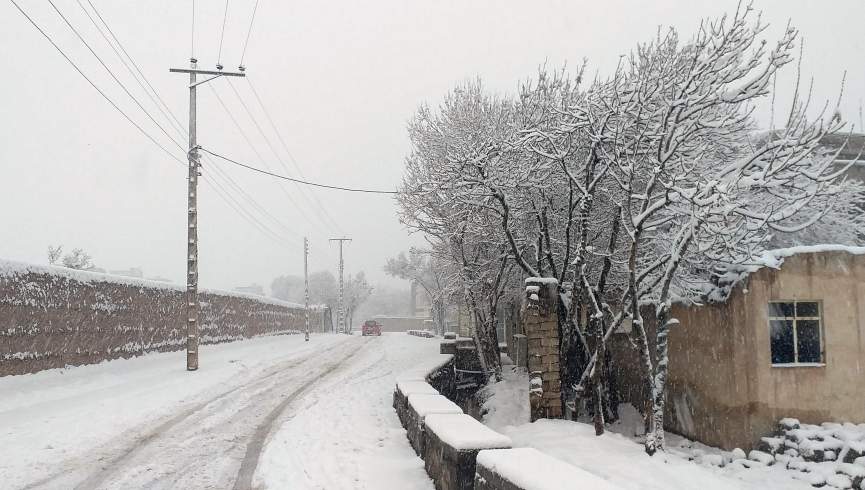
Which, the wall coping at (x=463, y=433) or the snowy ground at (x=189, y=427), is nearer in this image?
the wall coping at (x=463, y=433)

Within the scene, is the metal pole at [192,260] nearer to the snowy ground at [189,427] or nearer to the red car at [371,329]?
the snowy ground at [189,427]

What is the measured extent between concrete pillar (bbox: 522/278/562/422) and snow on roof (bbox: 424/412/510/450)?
19.9 feet

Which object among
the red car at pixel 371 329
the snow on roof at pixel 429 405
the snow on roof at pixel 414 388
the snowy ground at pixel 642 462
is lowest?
the red car at pixel 371 329

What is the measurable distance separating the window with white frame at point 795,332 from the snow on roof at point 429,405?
8254 mm

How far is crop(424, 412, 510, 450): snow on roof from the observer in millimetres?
4902

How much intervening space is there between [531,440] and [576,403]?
8.06 feet

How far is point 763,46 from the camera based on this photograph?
33.3 feet

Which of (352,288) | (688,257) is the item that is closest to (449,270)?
(688,257)

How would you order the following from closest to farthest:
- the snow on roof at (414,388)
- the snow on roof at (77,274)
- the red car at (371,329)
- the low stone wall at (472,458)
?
the low stone wall at (472,458) → the snow on roof at (414,388) → the snow on roof at (77,274) → the red car at (371,329)

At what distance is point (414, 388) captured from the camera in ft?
30.7

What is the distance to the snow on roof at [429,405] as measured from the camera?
6.89m

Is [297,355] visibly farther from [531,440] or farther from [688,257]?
[688,257]

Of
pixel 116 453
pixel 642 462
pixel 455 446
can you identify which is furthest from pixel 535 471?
pixel 642 462

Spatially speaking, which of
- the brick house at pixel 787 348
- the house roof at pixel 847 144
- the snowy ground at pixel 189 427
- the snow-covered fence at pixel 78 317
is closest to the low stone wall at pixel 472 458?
the snowy ground at pixel 189 427
